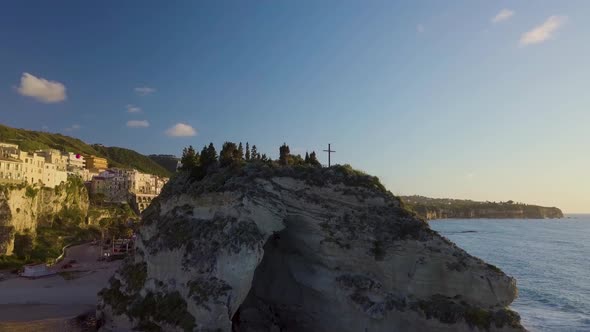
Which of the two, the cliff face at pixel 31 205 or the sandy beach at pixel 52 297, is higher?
the cliff face at pixel 31 205

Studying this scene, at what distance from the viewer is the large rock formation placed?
2456 centimetres

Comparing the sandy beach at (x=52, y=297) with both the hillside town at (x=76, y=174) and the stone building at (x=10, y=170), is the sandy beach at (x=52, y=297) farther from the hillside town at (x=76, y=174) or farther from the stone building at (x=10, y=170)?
the hillside town at (x=76, y=174)

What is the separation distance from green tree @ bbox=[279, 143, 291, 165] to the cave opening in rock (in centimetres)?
465

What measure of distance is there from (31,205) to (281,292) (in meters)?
56.4

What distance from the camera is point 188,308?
990 inches

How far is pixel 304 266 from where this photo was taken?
95.0ft

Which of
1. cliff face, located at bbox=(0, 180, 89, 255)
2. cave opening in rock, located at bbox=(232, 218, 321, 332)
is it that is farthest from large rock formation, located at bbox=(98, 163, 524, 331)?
cliff face, located at bbox=(0, 180, 89, 255)

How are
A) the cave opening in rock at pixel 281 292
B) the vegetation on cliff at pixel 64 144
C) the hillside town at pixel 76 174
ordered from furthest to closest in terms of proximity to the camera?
the vegetation on cliff at pixel 64 144 < the hillside town at pixel 76 174 < the cave opening in rock at pixel 281 292

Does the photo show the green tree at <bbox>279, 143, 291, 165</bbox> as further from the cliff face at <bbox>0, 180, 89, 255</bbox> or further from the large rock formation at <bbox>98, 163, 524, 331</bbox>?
the cliff face at <bbox>0, 180, 89, 255</bbox>

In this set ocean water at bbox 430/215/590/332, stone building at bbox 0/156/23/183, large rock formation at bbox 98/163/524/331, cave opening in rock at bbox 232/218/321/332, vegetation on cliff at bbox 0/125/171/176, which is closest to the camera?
large rock formation at bbox 98/163/524/331

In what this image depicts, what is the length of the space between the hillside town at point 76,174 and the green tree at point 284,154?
5698cm

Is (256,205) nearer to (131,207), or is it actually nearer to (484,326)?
(484,326)

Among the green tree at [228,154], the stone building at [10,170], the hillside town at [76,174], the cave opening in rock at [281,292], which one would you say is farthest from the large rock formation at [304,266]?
the hillside town at [76,174]

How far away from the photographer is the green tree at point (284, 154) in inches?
1216
